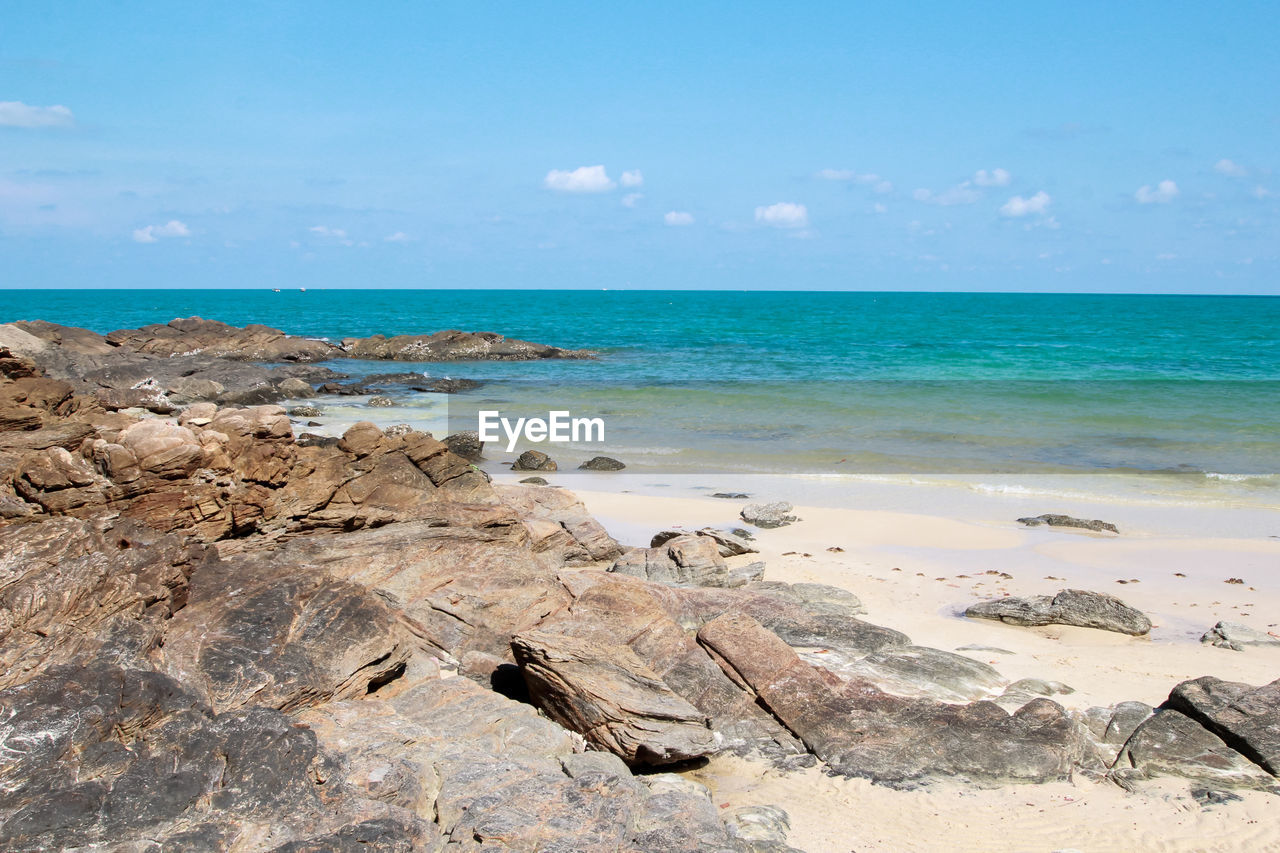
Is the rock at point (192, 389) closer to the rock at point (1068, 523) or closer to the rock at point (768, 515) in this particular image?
the rock at point (768, 515)

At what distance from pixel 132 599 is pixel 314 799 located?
2389 mm

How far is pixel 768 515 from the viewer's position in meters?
13.7

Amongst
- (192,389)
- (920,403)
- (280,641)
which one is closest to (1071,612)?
(280,641)

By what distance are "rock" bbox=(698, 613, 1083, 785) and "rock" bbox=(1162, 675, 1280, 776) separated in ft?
3.06

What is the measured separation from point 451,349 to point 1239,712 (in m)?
40.5

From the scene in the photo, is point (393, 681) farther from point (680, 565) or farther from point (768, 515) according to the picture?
point (768, 515)

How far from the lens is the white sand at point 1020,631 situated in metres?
5.71

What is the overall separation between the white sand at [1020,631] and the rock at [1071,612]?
11cm

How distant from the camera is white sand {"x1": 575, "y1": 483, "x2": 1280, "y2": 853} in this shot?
225 inches

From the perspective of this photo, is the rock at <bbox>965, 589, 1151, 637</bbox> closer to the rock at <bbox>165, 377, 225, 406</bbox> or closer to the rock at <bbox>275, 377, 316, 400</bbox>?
the rock at <bbox>165, 377, 225, 406</bbox>

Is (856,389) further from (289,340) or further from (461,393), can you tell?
(289,340)

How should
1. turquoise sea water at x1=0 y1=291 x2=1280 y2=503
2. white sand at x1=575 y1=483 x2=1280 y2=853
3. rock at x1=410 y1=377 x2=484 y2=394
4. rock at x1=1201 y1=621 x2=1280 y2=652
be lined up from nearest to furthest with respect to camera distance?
white sand at x1=575 y1=483 x2=1280 y2=853 < rock at x1=1201 y1=621 x2=1280 y2=652 < turquoise sea water at x1=0 y1=291 x2=1280 y2=503 < rock at x1=410 y1=377 x2=484 y2=394

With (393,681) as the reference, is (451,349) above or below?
above

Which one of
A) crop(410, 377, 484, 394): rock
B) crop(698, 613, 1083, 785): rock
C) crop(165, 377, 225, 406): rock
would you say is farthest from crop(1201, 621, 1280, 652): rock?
crop(410, 377, 484, 394): rock
